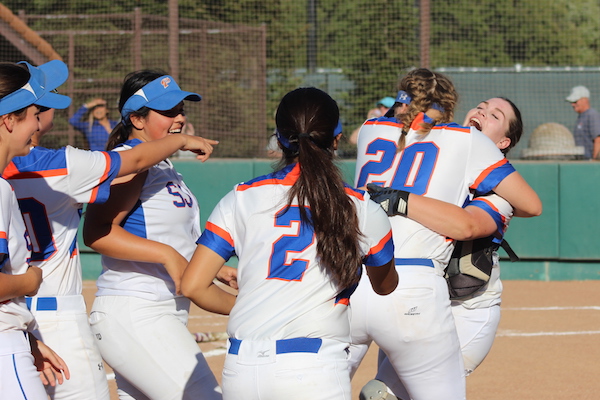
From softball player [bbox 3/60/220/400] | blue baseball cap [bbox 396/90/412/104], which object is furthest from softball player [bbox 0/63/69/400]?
blue baseball cap [bbox 396/90/412/104]

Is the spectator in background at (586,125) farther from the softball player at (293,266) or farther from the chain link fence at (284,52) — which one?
the softball player at (293,266)

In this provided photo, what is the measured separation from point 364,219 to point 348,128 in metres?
11.1

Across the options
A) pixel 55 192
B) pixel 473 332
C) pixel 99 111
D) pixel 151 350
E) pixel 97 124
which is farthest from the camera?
pixel 97 124

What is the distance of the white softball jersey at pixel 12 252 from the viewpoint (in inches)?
97.8

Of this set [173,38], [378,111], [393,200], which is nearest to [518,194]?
[393,200]

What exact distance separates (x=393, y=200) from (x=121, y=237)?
116 centimetres

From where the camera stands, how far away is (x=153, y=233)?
351 centimetres

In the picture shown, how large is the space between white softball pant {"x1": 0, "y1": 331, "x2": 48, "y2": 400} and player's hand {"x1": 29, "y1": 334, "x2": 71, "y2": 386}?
6.4 inches

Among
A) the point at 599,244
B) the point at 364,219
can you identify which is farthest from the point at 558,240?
the point at 364,219

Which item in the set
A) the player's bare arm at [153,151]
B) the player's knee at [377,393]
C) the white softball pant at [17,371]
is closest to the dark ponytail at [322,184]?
the player's bare arm at [153,151]

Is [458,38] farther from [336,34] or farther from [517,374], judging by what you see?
[517,374]

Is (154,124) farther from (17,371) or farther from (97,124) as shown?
(97,124)

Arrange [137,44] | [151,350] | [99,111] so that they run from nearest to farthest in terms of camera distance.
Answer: [151,350] < [99,111] < [137,44]

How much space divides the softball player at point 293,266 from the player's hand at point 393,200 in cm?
63
